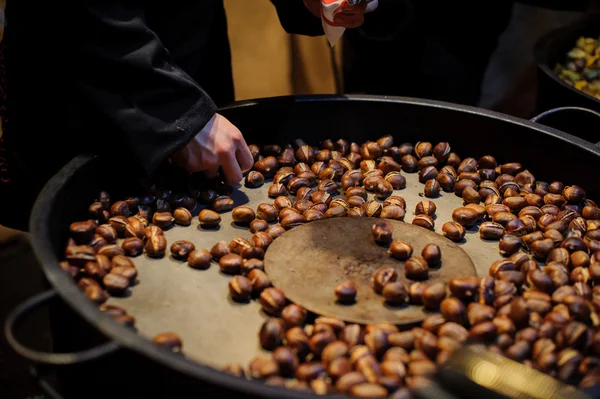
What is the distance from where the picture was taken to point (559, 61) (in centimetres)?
243

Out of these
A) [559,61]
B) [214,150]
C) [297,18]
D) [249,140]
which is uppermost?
[297,18]

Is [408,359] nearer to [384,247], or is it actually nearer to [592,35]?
[384,247]

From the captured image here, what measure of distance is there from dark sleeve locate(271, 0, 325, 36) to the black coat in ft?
1.48

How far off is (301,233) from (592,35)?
1773 mm

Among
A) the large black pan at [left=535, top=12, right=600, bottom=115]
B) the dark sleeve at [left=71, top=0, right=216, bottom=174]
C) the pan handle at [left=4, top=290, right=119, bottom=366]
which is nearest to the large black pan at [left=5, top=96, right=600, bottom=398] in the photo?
the pan handle at [left=4, top=290, right=119, bottom=366]

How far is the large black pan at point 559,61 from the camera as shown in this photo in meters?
1.90

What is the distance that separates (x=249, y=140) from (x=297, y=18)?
38 centimetres

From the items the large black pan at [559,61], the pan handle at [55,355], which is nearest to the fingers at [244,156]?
the pan handle at [55,355]

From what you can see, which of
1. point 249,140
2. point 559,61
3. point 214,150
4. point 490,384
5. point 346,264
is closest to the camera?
point 490,384

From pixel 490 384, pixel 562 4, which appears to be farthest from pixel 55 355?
pixel 562 4

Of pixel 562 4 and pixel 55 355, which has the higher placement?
pixel 55 355

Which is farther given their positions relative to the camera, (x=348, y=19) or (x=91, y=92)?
(x=348, y=19)

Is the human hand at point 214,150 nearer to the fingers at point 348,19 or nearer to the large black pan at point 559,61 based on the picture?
the fingers at point 348,19

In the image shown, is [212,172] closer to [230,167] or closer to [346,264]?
[230,167]
